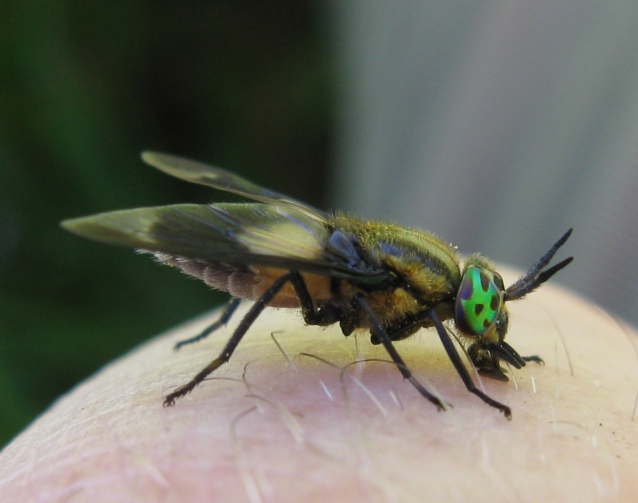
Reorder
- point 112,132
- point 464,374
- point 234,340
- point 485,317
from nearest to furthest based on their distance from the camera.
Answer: point 464,374 → point 234,340 → point 485,317 → point 112,132

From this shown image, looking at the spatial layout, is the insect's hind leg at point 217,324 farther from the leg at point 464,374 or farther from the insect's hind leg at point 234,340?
the leg at point 464,374

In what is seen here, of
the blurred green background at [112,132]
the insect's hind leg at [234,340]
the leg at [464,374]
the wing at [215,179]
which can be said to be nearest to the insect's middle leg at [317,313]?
the insect's hind leg at [234,340]

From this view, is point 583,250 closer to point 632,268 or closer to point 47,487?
point 632,268

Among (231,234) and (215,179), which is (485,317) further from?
(215,179)

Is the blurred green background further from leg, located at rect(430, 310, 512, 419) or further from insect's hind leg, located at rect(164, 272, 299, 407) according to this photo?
leg, located at rect(430, 310, 512, 419)

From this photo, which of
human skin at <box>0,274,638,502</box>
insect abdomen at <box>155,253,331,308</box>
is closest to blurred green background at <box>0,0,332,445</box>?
insect abdomen at <box>155,253,331,308</box>

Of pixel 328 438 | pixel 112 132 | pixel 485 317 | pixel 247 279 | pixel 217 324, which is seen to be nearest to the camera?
pixel 328 438

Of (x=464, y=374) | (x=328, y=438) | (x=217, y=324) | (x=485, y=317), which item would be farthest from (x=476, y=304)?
(x=217, y=324)

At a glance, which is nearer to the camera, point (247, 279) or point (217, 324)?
point (247, 279)
